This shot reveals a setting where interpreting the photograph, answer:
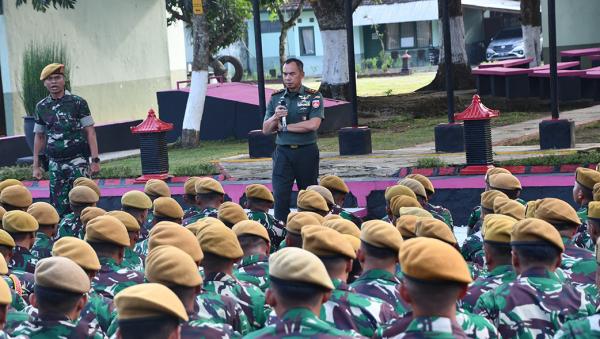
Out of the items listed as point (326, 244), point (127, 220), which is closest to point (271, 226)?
point (127, 220)

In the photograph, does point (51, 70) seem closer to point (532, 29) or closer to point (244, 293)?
point (244, 293)

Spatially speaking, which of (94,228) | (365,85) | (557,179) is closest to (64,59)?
(557,179)

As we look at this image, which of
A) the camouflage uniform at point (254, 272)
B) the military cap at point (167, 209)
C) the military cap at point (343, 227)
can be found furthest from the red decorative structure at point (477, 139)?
the camouflage uniform at point (254, 272)

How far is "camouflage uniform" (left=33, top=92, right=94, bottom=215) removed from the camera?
439 inches

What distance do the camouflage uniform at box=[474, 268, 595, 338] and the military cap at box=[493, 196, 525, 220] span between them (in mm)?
1749

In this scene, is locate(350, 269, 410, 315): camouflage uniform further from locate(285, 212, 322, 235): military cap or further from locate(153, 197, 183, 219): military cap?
locate(153, 197, 183, 219): military cap

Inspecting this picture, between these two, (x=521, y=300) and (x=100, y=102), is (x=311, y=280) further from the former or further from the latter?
(x=100, y=102)

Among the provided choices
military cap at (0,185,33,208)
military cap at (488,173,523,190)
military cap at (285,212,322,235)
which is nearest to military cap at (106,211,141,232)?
military cap at (285,212,322,235)

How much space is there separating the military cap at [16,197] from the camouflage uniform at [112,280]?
292 cm

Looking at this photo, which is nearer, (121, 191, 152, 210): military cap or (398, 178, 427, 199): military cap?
(121, 191, 152, 210): military cap

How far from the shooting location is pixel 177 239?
595 cm

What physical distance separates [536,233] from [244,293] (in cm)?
146

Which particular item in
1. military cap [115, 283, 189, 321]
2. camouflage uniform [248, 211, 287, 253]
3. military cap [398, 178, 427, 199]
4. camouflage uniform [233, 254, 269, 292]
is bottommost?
camouflage uniform [248, 211, 287, 253]

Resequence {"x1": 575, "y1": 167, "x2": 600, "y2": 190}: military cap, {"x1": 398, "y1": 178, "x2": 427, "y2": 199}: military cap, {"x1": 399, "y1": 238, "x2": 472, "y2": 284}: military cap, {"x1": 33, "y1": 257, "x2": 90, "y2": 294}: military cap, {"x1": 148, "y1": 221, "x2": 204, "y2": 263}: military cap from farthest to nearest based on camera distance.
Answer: {"x1": 398, "y1": 178, "x2": 427, "y2": 199}: military cap, {"x1": 575, "y1": 167, "x2": 600, "y2": 190}: military cap, {"x1": 148, "y1": 221, "x2": 204, "y2": 263}: military cap, {"x1": 33, "y1": 257, "x2": 90, "y2": 294}: military cap, {"x1": 399, "y1": 238, "x2": 472, "y2": 284}: military cap
